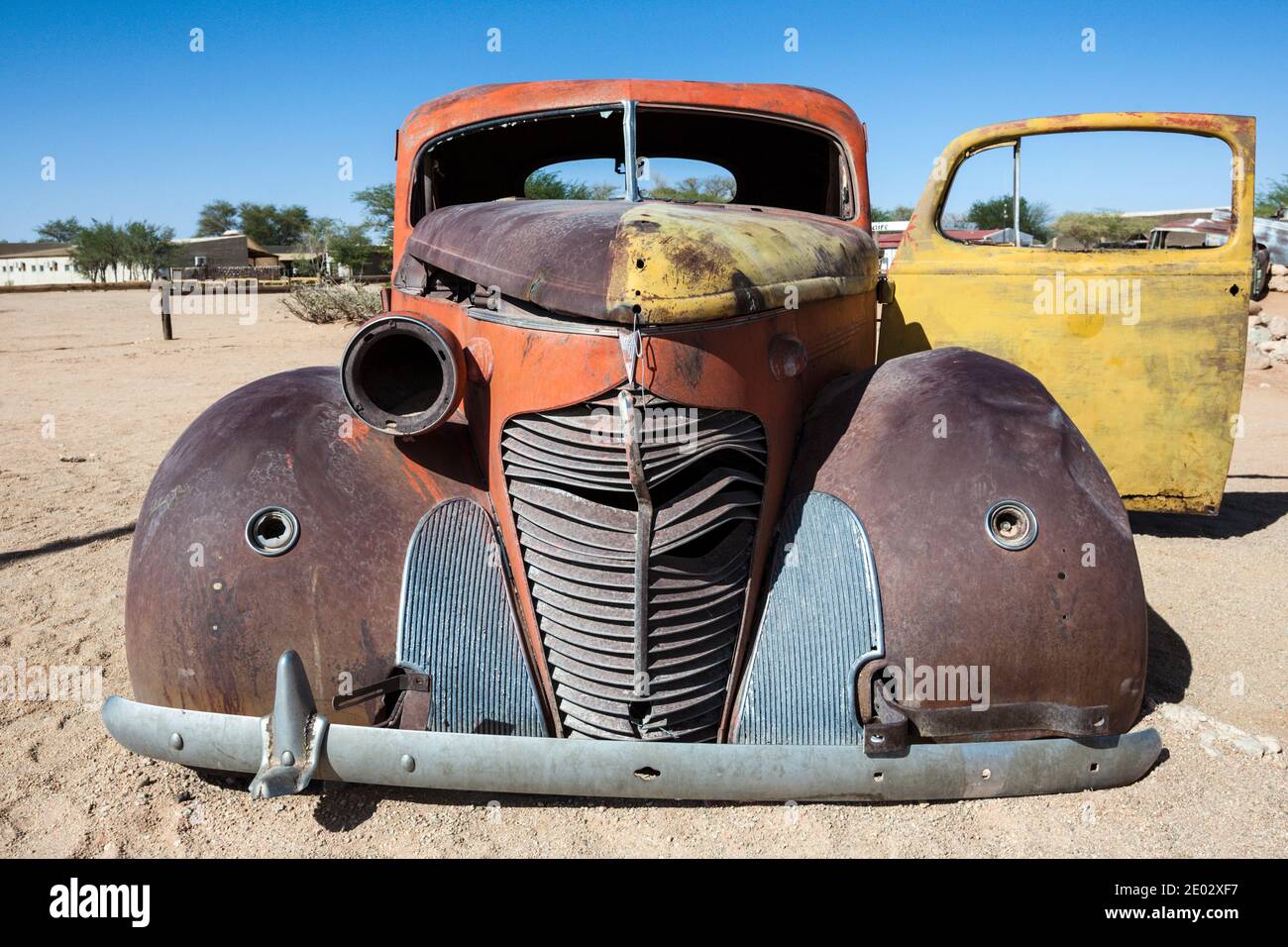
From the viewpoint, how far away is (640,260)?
2.24 metres

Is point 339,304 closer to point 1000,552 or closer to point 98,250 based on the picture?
point 1000,552

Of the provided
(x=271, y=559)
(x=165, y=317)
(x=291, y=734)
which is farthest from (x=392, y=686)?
(x=165, y=317)

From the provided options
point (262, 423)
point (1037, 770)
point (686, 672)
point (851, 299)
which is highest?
point (851, 299)

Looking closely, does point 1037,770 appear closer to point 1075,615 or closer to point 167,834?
point 1075,615

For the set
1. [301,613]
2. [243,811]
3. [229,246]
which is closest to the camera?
[301,613]

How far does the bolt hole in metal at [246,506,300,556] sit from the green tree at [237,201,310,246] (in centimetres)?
6930

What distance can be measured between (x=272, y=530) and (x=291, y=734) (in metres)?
0.57

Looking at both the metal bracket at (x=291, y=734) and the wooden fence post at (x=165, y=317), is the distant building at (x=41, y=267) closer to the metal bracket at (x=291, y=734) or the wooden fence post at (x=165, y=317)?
the wooden fence post at (x=165, y=317)

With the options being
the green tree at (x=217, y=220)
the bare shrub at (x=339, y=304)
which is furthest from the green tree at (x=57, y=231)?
the bare shrub at (x=339, y=304)


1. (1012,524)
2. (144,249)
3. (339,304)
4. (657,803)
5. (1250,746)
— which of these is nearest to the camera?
(1012,524)

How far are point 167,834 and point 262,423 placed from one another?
111 centimetres

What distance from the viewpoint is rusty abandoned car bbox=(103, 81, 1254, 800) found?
2244 mm

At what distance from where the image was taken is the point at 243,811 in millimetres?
2568

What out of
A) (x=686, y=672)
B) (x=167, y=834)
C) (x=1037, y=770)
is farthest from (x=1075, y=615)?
(x=167, y=834)
